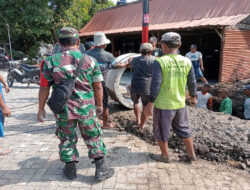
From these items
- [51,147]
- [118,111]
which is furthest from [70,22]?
[51,147]

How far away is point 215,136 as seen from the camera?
12.4 ft

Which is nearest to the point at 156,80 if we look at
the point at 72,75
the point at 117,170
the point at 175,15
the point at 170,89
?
the point at 170,89

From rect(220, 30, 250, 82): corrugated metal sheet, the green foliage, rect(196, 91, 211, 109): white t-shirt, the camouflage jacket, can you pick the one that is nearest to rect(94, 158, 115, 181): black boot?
the camouflage jacket

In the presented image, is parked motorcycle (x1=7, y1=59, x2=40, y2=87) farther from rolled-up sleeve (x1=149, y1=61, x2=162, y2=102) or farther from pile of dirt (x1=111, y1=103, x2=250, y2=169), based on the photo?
rolled-up sleeve (x1=149, y1=61, x2=162, y2=102)

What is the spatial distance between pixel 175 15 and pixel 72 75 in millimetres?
11729

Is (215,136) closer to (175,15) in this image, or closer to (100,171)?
(100,171)

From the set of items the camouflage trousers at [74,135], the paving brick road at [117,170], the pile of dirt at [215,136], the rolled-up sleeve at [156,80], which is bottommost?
the paving brick road at [117,170]

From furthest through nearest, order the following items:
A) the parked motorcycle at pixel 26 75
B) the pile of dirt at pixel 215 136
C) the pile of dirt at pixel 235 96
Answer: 1. the parked motorcycle at pixel 26 75
2. the pile of dirt at pixel 235 96
3. the pile of dirt at pixel 215 136

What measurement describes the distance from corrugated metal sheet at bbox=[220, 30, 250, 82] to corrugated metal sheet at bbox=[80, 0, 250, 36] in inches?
32.2

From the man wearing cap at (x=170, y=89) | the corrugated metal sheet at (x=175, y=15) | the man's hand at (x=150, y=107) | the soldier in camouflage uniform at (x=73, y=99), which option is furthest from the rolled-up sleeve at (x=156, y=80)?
the corrugated metal sheet at (x=175, y=15)

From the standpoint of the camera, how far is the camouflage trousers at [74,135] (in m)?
2.75

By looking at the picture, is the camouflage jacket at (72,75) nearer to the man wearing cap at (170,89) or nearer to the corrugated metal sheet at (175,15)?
the man wearing cap at (170,89)

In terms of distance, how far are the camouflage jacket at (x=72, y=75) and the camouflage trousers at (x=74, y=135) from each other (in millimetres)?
97

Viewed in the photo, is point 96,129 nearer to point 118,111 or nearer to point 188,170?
point 188,170
